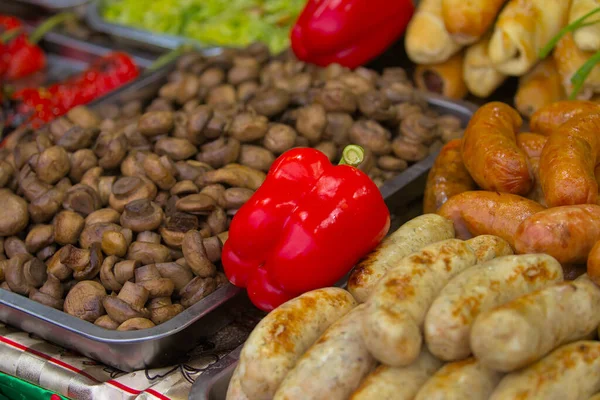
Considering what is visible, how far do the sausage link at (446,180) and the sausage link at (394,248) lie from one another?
35 cm

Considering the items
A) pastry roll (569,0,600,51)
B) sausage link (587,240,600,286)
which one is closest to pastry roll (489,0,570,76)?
pastry roll (569,0,600,51)

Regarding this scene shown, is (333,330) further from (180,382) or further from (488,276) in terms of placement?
(180,382)

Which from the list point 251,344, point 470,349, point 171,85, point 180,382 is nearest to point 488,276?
point 470,349

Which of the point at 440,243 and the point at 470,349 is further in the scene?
the point at 440,243

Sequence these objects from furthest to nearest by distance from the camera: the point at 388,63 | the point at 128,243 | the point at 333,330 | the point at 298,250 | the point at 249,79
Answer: the point at 388,63, the point at 249,79, the point at 128,243, the point at 298,250, the point at 333,330

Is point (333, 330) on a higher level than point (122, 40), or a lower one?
higher

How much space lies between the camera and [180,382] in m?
1.95

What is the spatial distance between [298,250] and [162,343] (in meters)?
0.47

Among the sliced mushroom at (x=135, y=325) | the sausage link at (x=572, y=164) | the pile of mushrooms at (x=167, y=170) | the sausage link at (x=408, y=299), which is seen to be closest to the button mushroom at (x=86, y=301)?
the pile of mushrooms at (x=167, y=170)

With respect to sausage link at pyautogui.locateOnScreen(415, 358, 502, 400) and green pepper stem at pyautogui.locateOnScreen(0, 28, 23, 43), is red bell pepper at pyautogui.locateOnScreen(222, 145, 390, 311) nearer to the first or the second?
sausage link at pyautogui.locateOnScreen(415, 358, 502, 400)

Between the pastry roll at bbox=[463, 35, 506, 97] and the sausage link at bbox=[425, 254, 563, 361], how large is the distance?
1.73 meters

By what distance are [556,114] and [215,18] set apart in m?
3.06

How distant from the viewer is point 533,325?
1347 millimetres

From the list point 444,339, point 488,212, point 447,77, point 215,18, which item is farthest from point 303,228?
point 215,18
